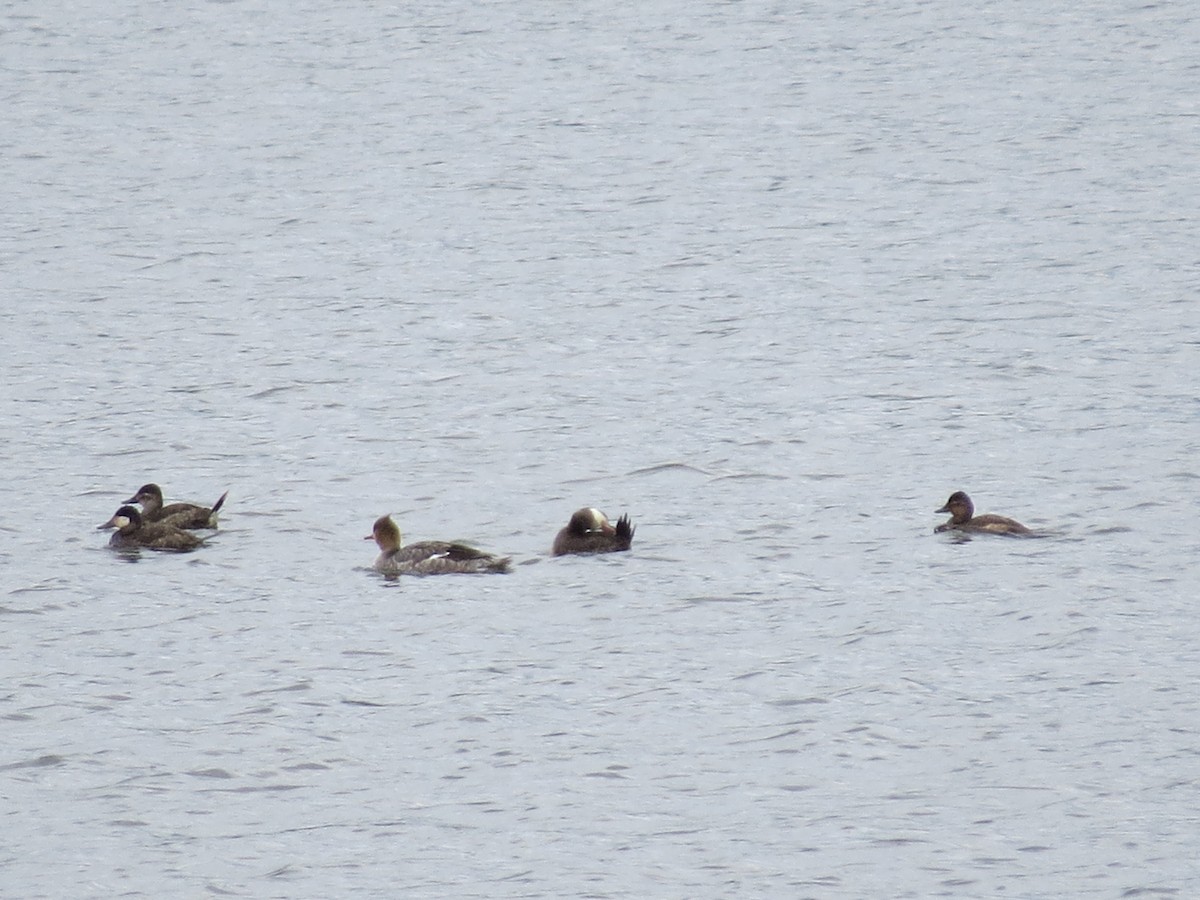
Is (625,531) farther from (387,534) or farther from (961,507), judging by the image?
(961,507)

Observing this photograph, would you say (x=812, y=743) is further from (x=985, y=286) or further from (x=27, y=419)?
(x=985, y=286)

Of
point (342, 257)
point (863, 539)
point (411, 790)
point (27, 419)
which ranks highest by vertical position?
point (342, 257)

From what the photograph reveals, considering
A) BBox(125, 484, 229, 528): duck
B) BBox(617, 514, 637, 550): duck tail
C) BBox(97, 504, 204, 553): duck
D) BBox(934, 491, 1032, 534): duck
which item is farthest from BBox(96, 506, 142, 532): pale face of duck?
BBox(934, 491, 1032, 534): duck

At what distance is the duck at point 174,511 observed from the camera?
1638 centimetres

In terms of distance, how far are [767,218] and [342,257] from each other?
6327mm

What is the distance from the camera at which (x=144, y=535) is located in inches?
641

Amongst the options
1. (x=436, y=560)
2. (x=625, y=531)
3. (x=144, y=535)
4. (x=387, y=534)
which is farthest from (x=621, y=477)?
(x=144, y=535)

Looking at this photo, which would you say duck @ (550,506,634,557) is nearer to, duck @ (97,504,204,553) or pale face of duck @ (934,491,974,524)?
pale face of duck @ (934,491,974,524)

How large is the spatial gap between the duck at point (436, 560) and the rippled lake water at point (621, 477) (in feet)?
0.65

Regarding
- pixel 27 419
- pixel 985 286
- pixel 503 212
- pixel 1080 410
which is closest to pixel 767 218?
pixel 503 212

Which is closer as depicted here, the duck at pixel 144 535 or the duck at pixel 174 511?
the duck at pixel 144 535

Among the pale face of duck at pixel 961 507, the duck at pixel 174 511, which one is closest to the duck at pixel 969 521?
the pale face of duck at pixel 961 507

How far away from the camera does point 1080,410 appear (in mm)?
19609

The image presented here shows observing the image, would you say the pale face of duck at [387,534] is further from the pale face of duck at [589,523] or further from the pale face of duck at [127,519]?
the pale face of duck at [127,519]
